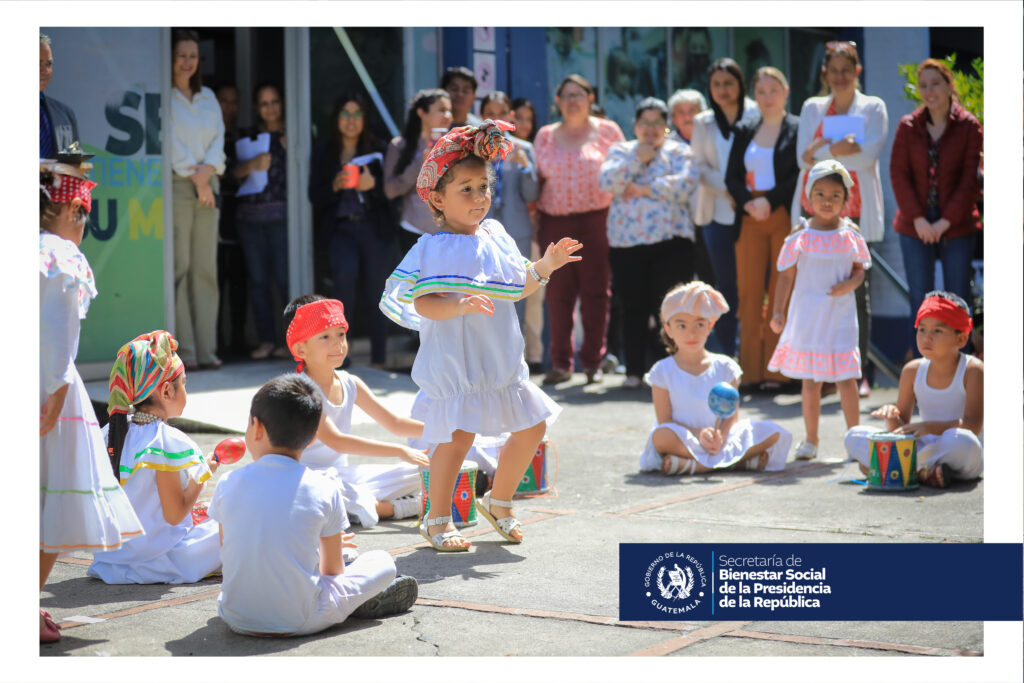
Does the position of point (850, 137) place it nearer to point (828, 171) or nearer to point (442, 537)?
point (828, 171)

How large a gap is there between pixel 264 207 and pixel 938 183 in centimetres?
469

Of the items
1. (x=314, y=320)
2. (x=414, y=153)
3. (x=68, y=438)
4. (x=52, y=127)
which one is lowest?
(x=68, y=438)

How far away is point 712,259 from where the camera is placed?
8844mm

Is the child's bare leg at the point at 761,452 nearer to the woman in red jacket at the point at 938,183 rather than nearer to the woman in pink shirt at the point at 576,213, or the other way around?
the woman in red jacket at the point at 938,183

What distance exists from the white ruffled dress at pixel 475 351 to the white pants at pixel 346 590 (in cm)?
95

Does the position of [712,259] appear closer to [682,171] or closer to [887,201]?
[682,171]

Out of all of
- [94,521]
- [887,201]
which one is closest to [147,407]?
[94,521]

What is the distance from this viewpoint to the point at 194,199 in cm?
873

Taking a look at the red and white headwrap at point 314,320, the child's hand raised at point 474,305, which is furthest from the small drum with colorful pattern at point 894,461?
the red and white headwrap at point 314,320

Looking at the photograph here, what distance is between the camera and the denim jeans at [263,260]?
9.52 metres

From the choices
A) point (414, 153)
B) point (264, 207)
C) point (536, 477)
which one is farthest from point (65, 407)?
point (264, 207)

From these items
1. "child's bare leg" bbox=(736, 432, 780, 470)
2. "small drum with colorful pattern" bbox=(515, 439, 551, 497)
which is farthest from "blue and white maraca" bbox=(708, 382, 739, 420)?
"small drum with colorful pattern" bbox=(515, 439, 551, 497)

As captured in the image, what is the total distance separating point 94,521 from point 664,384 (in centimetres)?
338

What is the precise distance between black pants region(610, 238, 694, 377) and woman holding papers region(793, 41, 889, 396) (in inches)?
34.4
